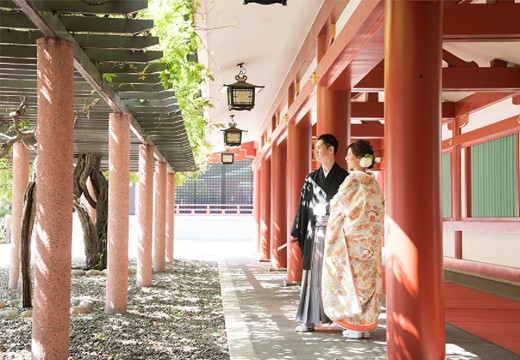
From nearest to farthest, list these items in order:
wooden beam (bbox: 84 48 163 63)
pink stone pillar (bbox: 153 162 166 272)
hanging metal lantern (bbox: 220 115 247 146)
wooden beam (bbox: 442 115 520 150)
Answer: wooden beam (bbox: 84 48 163 63) < wooden beam (bbox: 442 115 520 150) < pink stone pillar (bbox: 153 162 166 272) < hanging metal lantern (bbox: 220 115 247 146)

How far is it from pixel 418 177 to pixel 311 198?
6.56ft

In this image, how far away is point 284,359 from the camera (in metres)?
4.97

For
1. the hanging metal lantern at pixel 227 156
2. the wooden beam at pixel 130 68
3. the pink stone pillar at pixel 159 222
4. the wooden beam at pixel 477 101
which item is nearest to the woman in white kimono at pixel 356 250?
the wooden beam at pixel 130 68

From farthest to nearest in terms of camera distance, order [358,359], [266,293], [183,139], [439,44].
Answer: [183,139] < [266,293] < [358,359] < [439,44]

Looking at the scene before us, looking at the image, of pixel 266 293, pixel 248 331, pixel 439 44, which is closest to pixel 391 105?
pixel 439 44

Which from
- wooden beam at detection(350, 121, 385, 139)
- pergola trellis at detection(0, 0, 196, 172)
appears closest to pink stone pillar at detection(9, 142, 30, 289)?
pergola trellis at detection(0, 0, 196, 172)

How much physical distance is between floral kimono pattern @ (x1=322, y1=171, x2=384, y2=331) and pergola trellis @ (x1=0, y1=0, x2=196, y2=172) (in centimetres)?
202

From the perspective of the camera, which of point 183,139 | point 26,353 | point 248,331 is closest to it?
point 26,353

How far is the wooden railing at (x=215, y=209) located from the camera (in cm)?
3288

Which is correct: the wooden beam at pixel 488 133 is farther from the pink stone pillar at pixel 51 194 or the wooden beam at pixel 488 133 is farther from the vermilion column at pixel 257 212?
the vermilion column at pixel 257 212

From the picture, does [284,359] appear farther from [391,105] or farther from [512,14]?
[512,14]

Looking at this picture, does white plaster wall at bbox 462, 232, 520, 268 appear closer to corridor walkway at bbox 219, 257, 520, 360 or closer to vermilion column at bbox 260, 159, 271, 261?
corridor walkway at bbox 219, 257, 520, 360

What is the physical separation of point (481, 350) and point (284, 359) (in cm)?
156

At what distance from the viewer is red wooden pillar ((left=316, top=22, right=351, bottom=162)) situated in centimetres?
803
